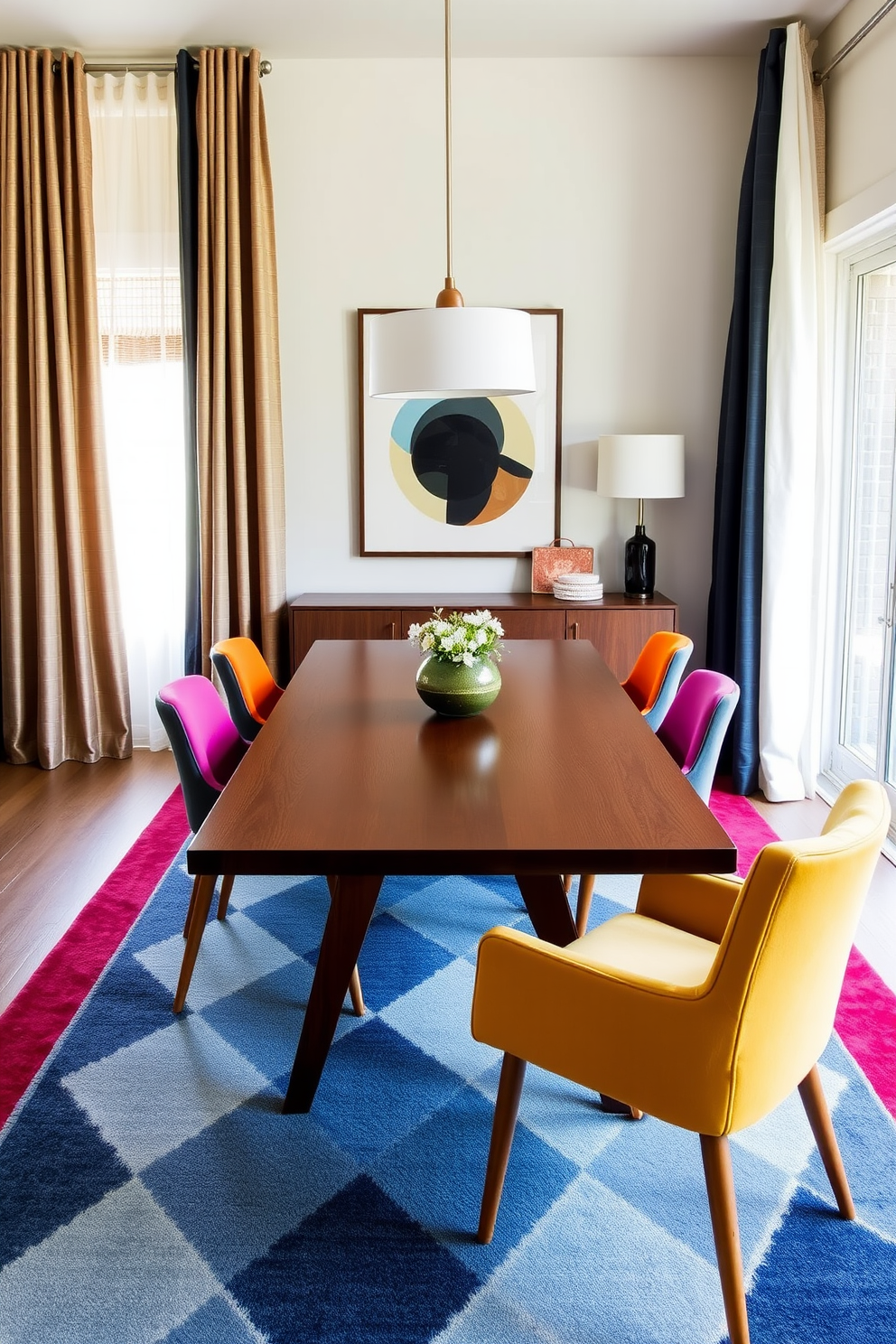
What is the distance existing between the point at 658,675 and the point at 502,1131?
1.73m

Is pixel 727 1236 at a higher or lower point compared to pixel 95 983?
higher

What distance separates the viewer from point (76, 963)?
2801 millimetres

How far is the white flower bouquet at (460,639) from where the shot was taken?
2.49 meters

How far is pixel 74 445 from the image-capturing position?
14.7 ft

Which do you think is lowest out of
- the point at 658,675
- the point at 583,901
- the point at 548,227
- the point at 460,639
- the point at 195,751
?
the point at 583,901

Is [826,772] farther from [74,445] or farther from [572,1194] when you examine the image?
[74,445]

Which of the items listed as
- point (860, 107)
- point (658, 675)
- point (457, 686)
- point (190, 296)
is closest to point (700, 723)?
point (658, 675)

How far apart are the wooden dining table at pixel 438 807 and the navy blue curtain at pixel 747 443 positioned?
1.53 m

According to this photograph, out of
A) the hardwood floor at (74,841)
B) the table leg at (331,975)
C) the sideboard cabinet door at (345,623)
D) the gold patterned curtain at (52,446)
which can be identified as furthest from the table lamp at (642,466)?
the table leg at (331,975)

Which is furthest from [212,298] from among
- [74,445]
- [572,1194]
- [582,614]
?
[572,1194]

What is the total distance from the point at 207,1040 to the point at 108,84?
395 cm

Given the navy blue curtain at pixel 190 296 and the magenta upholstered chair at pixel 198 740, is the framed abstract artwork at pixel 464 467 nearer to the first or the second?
the navy blue curtain at pixel 190 296

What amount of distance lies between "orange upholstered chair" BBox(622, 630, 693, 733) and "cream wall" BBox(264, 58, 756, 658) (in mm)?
1413

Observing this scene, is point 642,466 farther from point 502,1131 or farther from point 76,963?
point 502,1131
